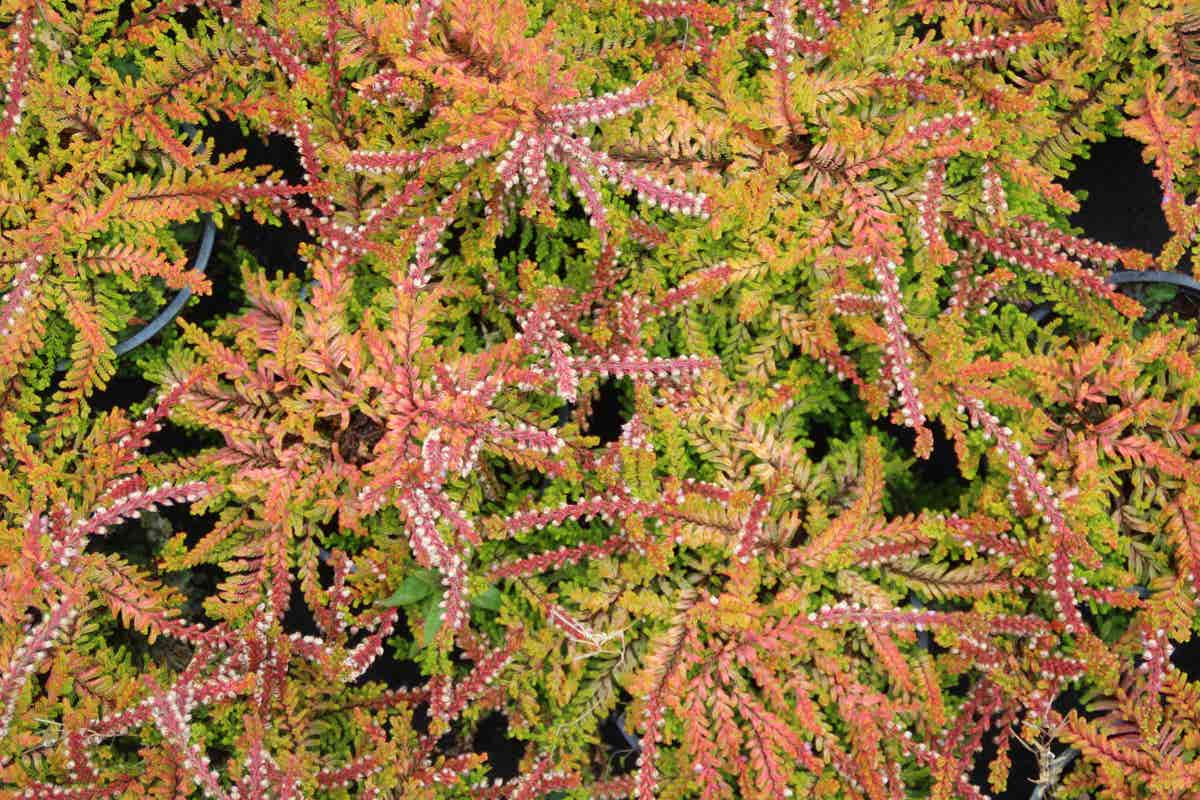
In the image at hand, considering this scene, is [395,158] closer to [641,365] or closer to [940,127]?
[641,365]

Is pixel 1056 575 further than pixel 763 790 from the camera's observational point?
Yes

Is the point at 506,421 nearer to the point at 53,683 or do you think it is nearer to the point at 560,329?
the point at 560,329

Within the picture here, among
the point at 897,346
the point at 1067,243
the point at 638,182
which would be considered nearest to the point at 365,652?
the point at 638,182

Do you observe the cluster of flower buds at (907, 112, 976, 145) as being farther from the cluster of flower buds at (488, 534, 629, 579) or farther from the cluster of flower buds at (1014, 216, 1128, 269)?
the cluster of flower buds at (488, 534, 629, 579)

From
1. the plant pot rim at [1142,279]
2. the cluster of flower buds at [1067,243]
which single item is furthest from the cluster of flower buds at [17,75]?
the plant pot rim at [1142,279]

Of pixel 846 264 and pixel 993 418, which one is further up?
pixel 846 264

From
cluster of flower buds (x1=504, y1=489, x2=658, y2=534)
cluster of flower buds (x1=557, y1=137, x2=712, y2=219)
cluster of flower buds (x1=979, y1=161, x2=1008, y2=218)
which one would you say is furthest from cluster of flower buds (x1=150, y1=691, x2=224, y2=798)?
cluster of flower buds (x1=979, y1=161, x2=1008, y2=218)

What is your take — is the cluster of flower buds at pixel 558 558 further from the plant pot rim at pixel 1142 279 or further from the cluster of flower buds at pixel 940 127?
the plant pot rim at pixel 1142 279

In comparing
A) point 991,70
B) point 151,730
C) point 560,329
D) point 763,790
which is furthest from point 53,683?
point 991,70
